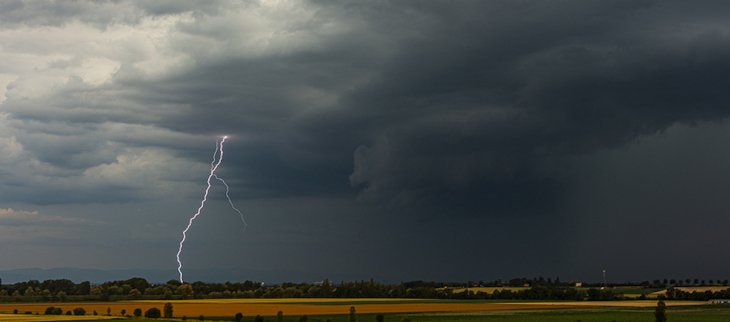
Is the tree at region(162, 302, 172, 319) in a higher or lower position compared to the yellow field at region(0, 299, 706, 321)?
higher

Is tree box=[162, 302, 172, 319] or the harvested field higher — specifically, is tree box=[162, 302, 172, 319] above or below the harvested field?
above

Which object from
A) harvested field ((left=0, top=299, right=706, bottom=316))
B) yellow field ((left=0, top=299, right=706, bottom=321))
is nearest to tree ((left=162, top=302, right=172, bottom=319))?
yellow field ((left=0, top=299, right=706, bottom=321))

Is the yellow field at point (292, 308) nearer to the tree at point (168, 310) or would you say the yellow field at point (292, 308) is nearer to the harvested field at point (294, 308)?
the harvested field at point (294, 308)

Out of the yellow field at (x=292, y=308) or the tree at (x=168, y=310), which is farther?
the yellow field at (x=292, y=308)

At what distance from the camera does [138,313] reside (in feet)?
413

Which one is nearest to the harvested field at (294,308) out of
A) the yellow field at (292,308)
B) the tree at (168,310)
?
the yellow field at (292,308)

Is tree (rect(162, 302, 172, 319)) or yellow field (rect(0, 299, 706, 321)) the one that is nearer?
tree (rect(162, 302, 172, 319))

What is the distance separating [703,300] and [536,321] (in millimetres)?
124038

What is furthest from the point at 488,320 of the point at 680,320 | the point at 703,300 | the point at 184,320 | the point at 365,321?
the point at 703,300

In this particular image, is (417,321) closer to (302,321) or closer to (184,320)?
(302,321)

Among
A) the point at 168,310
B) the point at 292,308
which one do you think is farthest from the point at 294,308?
the point at 168,310

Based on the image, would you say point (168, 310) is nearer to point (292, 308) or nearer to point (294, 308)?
point (292, 308)

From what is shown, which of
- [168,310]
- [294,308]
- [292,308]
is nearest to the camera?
[168,310]

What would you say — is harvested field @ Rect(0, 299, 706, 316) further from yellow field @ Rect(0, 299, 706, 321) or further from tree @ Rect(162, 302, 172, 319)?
tree @ Rect(162, 302, 172, 319)
